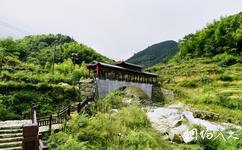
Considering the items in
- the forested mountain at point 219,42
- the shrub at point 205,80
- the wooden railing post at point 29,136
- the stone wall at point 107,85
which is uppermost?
the forested mountain at point 219,42

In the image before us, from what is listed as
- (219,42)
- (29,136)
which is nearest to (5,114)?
(29,136)

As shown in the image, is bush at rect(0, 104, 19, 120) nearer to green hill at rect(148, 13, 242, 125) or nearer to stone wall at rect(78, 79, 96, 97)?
stone wall at rect(78, 79, 96, 97)

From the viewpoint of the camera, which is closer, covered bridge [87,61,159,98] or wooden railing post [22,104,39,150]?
wooden railing post [22,104,39,150]

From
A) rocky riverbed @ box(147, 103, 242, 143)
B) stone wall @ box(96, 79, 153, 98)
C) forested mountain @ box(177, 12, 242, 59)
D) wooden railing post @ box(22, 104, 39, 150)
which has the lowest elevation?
rocky riverbed @ box(147, 103, 242, 143)

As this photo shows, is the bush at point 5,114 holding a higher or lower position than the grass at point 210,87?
lower

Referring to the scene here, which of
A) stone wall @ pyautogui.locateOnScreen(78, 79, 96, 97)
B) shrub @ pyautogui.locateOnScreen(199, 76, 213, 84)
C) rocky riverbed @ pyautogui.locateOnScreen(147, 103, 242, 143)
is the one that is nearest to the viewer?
rocky riverbed @ pyautogui.locateOnScreen(147, 103, 242, 143)

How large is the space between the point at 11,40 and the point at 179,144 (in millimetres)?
45162

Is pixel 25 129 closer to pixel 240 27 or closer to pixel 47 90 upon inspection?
pixel 47 90

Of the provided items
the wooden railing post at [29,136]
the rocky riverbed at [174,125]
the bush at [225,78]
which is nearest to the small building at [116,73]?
the rocky riverbed at [174,125]

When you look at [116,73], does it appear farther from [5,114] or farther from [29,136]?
[29,136]

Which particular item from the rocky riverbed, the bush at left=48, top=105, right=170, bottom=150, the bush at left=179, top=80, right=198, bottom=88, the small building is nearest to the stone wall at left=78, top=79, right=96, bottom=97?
the small building

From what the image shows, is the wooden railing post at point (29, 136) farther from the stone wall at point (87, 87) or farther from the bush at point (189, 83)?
the bush at point (189, 83)

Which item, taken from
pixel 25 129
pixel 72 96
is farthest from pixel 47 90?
pixel 25 129

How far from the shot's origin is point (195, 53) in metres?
64.1
